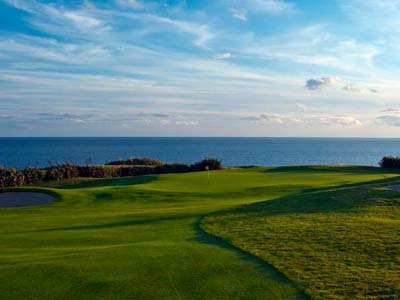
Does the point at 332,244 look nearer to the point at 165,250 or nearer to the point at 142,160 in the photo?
the point at 165,250

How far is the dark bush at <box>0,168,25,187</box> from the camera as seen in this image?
106 feet

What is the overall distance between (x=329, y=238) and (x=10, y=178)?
26.8 m

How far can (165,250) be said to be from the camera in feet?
33.4

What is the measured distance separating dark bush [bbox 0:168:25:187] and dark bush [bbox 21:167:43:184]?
0.71m

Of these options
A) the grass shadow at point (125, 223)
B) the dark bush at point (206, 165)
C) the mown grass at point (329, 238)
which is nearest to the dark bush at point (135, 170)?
the dark bush at point (206, 165)

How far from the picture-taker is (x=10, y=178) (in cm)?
3256

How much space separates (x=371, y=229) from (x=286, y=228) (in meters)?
2.17

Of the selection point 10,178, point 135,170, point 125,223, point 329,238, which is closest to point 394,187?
point 329,238

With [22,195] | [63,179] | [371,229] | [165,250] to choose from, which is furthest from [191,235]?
[63,179]

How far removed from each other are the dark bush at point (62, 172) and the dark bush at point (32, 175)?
0.58 m

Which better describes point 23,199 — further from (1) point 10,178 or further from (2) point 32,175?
(2) point 32,175

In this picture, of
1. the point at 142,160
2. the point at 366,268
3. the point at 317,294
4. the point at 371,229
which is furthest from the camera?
the point at 142,160

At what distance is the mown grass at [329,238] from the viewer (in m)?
8.08

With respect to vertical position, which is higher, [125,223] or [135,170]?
[135,170]
